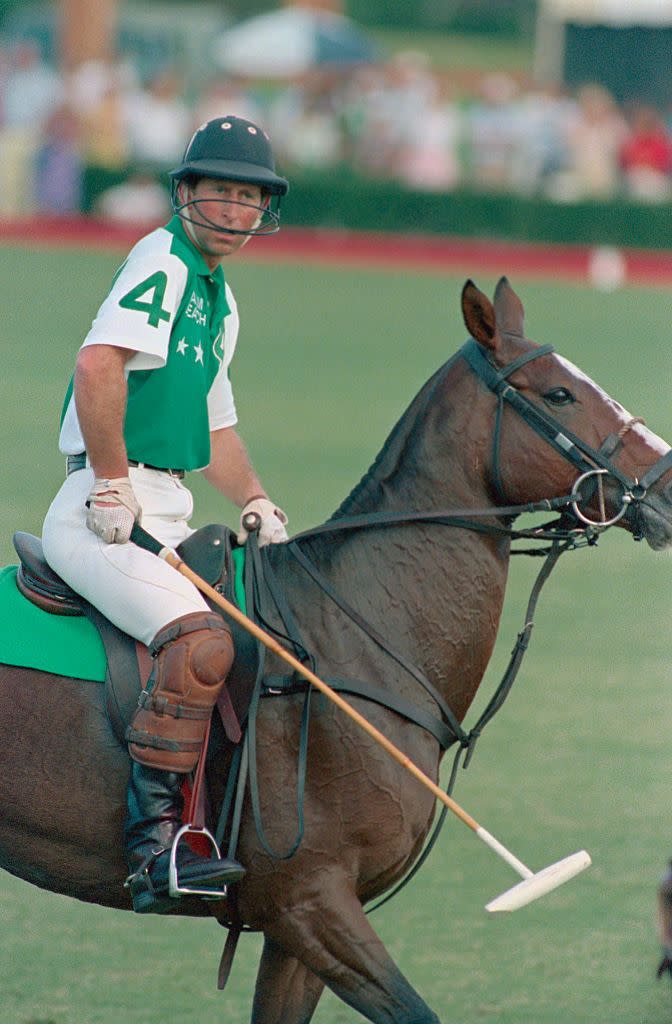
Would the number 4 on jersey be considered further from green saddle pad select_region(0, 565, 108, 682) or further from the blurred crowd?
the blurred crowd

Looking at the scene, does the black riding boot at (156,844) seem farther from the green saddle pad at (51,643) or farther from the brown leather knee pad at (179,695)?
the green saddle pad at (51,643)

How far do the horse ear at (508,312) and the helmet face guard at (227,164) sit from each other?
2.07ft

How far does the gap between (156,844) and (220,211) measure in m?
1.58

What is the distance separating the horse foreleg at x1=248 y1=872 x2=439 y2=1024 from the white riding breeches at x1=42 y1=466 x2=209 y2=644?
2.44 ft

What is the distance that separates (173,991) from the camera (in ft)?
16.9

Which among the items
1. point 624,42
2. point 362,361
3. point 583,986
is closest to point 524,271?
point 362,361

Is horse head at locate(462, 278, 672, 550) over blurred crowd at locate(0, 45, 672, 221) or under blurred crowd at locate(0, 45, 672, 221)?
over

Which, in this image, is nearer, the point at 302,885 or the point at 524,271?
the point at 302,885

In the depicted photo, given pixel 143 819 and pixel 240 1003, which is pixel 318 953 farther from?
pixel 240 1003

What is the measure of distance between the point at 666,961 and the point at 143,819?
1.98 metres

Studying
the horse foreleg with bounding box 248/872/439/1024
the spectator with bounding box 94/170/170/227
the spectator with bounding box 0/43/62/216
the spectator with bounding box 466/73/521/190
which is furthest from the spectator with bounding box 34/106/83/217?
the horse foreleg with bounding box 248/872/439/1024

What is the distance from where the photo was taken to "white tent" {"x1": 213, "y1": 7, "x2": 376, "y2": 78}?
3712cm

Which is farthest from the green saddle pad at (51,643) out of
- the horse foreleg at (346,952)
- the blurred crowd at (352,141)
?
the blurred crowd at (352,141)

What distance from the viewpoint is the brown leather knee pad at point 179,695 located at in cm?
401
